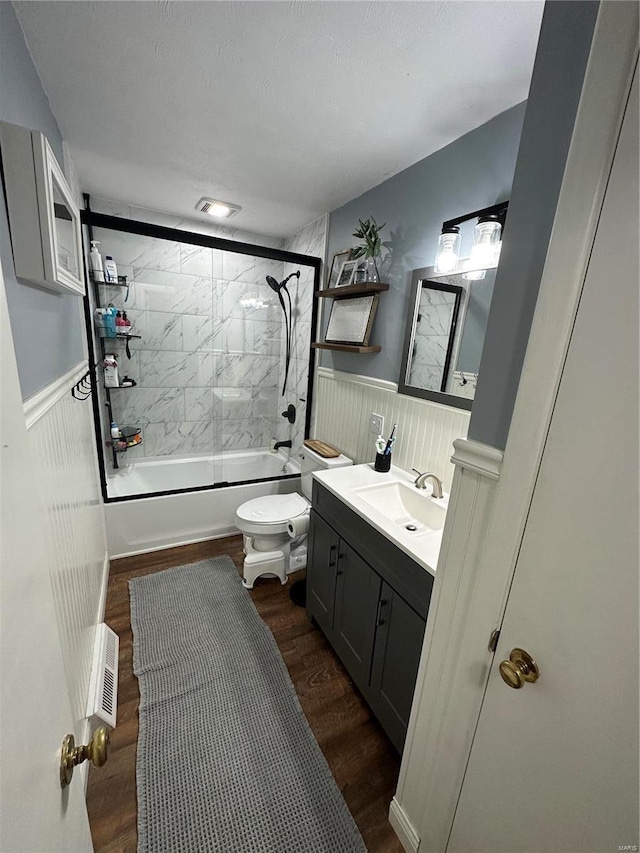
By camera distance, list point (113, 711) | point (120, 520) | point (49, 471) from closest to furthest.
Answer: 1. point (49, 471)
2. point (113, 711)
3. point (120, 520)

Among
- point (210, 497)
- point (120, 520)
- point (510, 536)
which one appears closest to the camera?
point (510, 536)

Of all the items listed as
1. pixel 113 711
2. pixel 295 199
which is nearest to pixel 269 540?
pixel 113 711

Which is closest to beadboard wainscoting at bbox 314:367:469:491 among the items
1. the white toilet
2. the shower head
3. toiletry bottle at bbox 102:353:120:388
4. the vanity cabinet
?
the white toilet

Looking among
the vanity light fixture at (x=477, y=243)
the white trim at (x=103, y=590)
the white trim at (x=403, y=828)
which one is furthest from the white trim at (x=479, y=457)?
the white trim at (x=103, y=590)

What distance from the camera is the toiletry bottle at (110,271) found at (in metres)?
2.54

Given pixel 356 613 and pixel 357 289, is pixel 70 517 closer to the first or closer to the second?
pixel 356 613

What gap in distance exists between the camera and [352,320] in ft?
7.15

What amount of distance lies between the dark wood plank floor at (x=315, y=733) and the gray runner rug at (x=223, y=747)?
0.13 feet

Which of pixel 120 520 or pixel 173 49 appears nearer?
pixel 173 49

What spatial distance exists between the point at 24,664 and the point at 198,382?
2866mm

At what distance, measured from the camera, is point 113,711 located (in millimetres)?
1384

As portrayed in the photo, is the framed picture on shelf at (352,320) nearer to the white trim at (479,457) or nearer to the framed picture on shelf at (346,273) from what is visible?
the framed picture on shelf at (346,273)

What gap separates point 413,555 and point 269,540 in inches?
49.6

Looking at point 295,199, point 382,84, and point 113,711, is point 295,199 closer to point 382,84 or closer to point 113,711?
point 382,84
